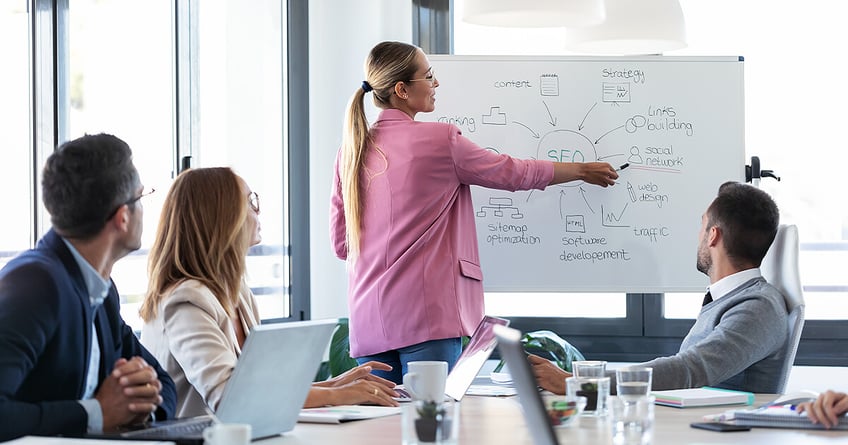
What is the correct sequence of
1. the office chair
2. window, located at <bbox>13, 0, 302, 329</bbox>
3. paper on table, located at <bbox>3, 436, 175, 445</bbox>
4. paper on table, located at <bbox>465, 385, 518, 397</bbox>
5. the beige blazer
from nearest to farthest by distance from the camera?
paper on table, located at <bbox>3, 436, 175, 445</bbox>
the beige blazer
paper on table, located at <bbox>465, 385, 518, 397</bbox>
the office chair
window, located at <bbox>13, 0, 302, 329</bbox>

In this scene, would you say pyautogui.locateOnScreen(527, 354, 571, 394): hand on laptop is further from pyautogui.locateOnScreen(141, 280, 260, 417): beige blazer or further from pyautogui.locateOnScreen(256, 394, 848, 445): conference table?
pyautogui.locateOnScreen(141, 280, 260, 417): beige blazer

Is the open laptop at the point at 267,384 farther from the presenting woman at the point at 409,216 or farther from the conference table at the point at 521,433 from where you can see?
the presenting woman at the point at 409,216

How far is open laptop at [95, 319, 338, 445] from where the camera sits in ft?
5.02

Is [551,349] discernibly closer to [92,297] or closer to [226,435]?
[92,297]

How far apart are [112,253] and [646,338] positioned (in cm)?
289

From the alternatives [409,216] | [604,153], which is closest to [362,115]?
[409,216]

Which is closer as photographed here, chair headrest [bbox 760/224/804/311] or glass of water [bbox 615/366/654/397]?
glass of water [bbox 615/366/654/397]

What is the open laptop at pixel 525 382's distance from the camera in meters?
1.18

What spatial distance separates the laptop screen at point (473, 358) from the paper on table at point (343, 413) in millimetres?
208

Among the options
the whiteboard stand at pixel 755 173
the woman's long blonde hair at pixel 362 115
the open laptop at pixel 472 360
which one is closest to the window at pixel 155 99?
the woman's long blonde hair at pixel 362 115

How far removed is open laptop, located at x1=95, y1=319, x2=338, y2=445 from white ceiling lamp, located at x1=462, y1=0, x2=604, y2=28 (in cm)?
143

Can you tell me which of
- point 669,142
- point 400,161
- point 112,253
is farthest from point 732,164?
point 112,253

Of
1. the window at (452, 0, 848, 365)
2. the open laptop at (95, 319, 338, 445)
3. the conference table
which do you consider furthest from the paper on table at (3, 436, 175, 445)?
the window at (452, 0, 848, 365)

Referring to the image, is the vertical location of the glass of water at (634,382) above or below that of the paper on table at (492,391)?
above
